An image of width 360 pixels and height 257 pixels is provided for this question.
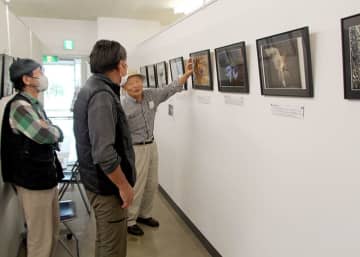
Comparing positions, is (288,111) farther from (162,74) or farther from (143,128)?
(162,74)

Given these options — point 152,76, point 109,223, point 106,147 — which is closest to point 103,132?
point 106,147

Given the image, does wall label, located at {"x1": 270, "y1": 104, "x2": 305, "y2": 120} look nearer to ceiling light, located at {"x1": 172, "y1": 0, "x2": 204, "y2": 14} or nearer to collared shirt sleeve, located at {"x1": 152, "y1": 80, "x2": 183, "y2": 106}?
collared shirt sleeve, located at {"x1": 152, "y1": 80, "x2": 183, "y2": 106}

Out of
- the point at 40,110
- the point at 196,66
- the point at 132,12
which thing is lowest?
the point at 40,110

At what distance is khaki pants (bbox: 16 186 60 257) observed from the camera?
7.57 ft

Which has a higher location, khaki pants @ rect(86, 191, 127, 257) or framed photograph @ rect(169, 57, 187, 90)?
framed photograph @ rect(169, 57, 187, 90)

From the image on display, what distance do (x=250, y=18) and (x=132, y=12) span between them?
493 cm

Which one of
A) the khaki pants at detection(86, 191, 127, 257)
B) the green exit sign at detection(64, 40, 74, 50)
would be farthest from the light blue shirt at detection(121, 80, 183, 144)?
the green exit sign at detection(64, 40, 74, 50)

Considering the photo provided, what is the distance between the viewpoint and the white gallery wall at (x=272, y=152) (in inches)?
57.5

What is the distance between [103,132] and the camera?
1.74 metres

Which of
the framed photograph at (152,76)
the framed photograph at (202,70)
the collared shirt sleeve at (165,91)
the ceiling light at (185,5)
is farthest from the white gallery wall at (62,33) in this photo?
the framed photograph at (202,70)

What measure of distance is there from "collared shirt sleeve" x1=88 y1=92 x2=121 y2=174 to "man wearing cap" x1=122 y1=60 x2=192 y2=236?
1.38 m

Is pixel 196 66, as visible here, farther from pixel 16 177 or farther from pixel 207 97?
pixel 16 177

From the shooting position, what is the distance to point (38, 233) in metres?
2.41

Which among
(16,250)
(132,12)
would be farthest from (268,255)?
(132,12)
